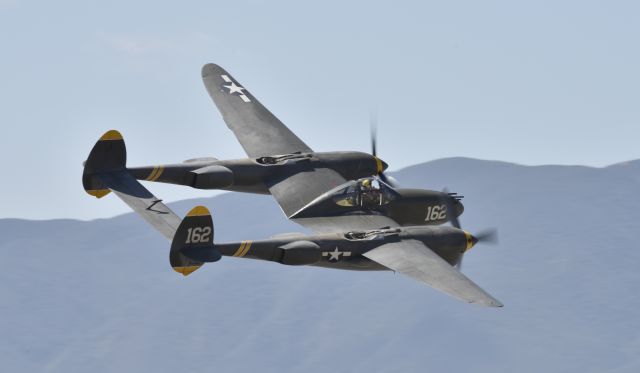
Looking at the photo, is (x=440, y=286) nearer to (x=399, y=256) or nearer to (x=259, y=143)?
(x=399, y=256)

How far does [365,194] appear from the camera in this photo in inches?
2274

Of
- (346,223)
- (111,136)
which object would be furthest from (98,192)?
(346,223)

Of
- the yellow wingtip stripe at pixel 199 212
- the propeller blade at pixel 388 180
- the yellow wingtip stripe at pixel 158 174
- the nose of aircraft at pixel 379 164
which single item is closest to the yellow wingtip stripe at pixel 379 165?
the nose of aircraft at pixel 379 164

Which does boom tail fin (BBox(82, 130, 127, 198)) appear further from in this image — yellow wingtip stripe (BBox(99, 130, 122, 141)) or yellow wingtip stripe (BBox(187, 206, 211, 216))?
yellow wingtip stripe (BBox(187, 206, 211, 216))

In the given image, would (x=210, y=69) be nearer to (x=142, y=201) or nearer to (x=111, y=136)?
(x=111, y=136)

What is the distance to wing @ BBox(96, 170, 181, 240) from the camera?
172 feet

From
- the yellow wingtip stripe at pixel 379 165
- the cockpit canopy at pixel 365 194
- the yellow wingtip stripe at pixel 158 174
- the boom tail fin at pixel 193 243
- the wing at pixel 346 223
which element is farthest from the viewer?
the yellow wingtip stripe at pixel 379 165

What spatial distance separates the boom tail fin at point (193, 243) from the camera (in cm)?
4878

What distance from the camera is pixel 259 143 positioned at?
212ft

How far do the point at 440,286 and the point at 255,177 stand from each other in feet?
45.8

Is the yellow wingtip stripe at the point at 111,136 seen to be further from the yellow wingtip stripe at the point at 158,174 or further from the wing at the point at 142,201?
the yellow wingtip stripe at the point at 158,174

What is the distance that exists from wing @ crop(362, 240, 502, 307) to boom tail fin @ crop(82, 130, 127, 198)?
40.9 ft

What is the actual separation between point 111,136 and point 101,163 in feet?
4.40

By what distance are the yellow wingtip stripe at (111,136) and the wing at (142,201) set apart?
4.89 ft
